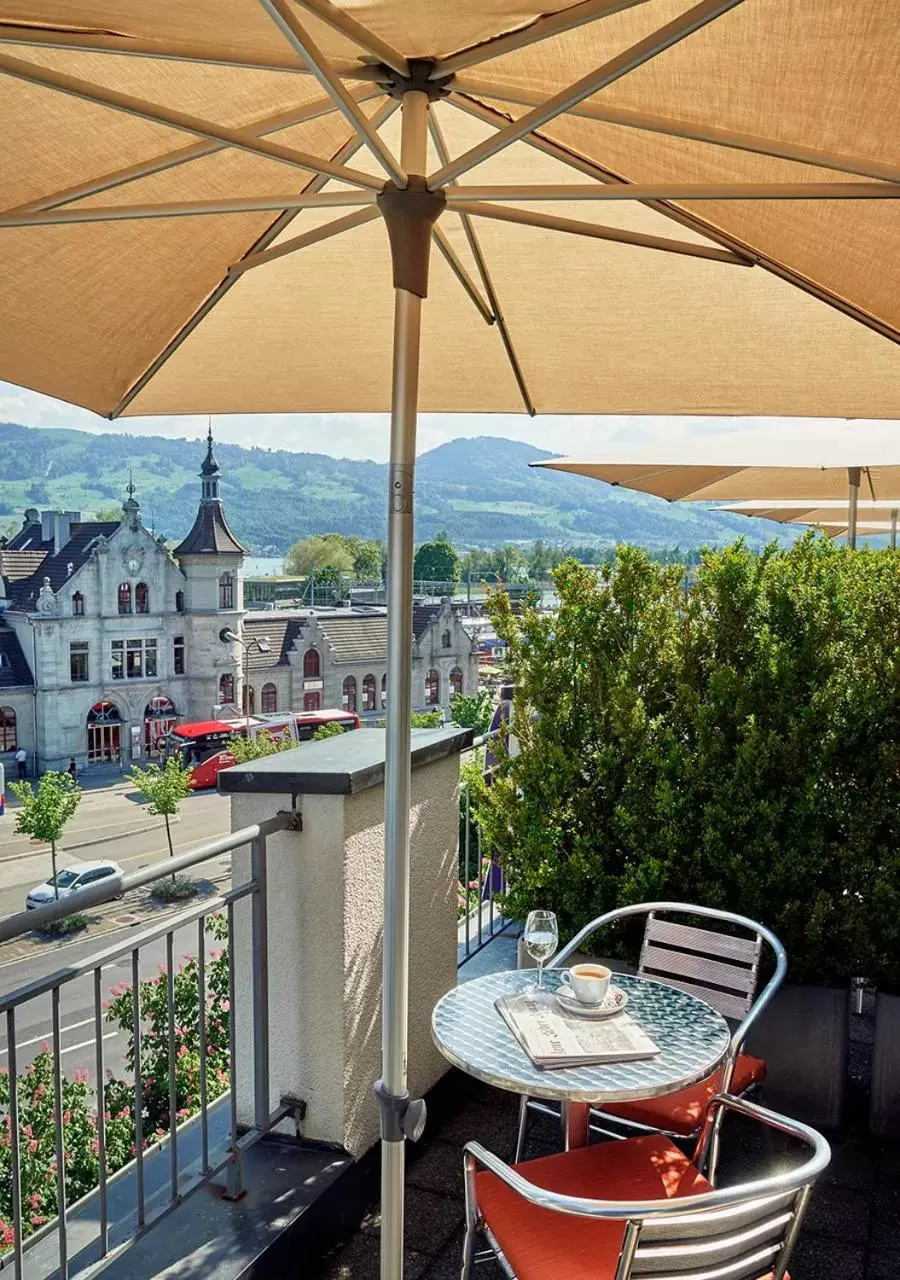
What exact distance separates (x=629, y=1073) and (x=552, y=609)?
200 centimetres

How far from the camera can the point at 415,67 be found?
1.66 metres

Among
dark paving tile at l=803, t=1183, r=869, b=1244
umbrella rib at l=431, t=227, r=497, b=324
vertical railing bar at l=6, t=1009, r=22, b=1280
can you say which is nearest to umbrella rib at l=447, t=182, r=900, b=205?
umbrella rib at l=431, t=227, r=497, b=324

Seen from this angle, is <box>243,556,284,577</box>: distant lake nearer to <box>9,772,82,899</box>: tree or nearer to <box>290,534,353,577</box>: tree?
<box>290,534,353,577</box>: tree

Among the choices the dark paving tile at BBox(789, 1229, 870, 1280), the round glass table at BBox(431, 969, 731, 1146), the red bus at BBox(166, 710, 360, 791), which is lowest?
the red bus at BBox(166, 710, 360, 791)

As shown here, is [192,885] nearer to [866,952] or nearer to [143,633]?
[143,633]

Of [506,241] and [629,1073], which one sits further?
[506,241]

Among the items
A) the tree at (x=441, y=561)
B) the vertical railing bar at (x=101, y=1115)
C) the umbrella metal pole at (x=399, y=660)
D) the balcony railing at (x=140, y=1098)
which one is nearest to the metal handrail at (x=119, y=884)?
the balcony railing at (x=140, y=1098)

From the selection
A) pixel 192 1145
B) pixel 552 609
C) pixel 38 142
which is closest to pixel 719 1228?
pixel 192 1145

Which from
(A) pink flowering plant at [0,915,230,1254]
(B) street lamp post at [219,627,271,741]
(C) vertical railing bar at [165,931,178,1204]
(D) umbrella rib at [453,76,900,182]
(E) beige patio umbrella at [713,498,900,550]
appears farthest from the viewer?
(B) street lamp post at [219,627,271,741]

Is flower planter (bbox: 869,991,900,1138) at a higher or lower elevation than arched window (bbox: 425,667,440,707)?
higher

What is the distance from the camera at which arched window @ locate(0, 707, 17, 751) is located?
6538 centimetres

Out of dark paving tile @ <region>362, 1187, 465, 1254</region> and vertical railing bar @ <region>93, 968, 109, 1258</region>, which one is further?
dark paving tile @ <region>362, 1187, 465, 1254</region>

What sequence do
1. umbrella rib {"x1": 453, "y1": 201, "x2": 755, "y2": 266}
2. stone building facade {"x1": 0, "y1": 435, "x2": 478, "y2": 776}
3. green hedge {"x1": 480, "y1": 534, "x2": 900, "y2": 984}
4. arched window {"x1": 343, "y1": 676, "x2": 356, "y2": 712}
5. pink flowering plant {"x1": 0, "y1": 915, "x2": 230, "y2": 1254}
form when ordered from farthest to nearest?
arched window {"x1": 343, "y1": 676, "x2": 356, "y2": 712}, stone building facade {"x1": 0, "y1": 435, "x2": 478, "y2": 776}, pink flowering plant {"x1": 0, "y1": 915, "x2": 230, "y2": 1254}, green hedge {"x1": 480, "y1": 534, "x2": 900, "y2": 984}, umbrella rib {"x1": 453, "y1": 201, "x2": 755, "y2": 266}

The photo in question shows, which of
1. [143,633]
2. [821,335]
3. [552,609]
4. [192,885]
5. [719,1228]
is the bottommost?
[192,885]
